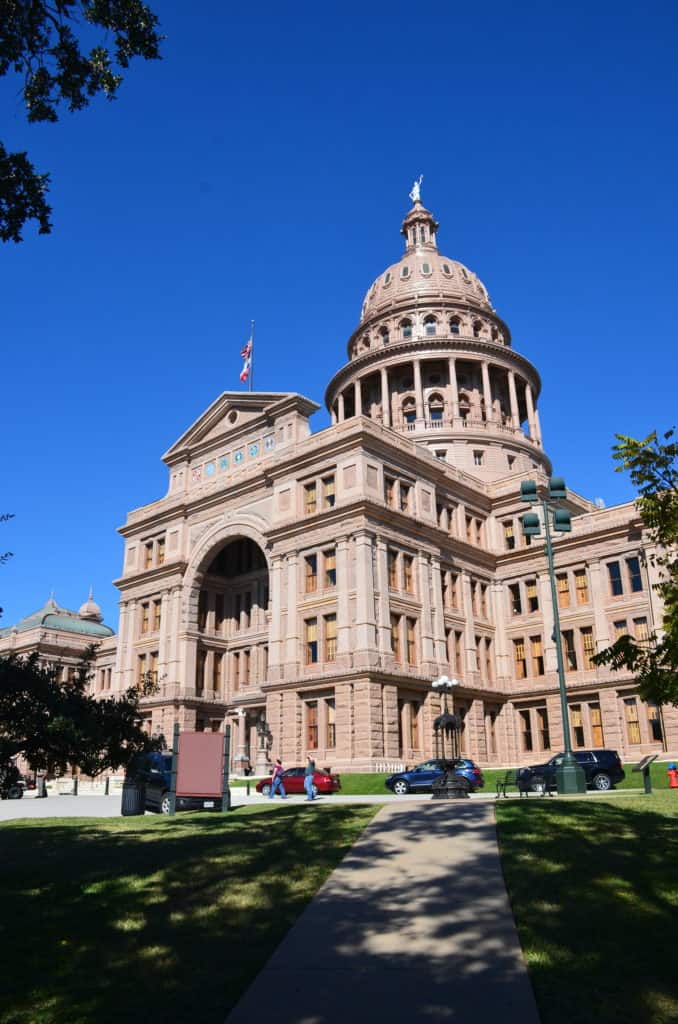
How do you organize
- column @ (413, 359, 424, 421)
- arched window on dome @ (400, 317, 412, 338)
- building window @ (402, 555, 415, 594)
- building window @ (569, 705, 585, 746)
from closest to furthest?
building window @ (402, 555, 415, 594) < building window @ (569, 705, 585, 746) < column @ (413, 359, 424, 421) < arched window on dome @ (400, 317, 412, 338)

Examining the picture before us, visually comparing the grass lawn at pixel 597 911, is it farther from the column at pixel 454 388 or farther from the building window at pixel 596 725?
the column at pixel 454 388

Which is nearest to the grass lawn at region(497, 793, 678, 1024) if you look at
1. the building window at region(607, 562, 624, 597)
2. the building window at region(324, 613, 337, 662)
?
the building window at region(324, 613, 337, 662)

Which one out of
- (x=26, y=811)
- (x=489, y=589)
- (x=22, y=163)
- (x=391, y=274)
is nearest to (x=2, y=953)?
(x=22, y=163)

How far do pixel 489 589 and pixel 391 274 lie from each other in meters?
40.7

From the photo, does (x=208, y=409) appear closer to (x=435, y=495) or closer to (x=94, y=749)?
(x=435, y=495)

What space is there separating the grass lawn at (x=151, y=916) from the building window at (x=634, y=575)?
3688 centimetres

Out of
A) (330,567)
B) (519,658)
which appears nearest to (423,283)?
(519,658)

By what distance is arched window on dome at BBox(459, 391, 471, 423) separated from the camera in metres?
70.4

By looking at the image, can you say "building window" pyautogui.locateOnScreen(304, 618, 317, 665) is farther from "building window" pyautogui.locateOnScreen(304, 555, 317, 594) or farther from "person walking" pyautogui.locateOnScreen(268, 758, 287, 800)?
"person walking" pyautogui.locateOnScreen(268, 758, 287, 800)

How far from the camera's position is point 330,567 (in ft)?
150

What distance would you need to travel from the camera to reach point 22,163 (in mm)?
12711

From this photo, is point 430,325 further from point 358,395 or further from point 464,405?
point 464,405

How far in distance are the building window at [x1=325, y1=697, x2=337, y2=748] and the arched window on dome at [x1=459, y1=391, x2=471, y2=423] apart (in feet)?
108

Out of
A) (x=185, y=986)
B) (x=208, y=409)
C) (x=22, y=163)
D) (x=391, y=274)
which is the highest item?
(x=391, y=274)
